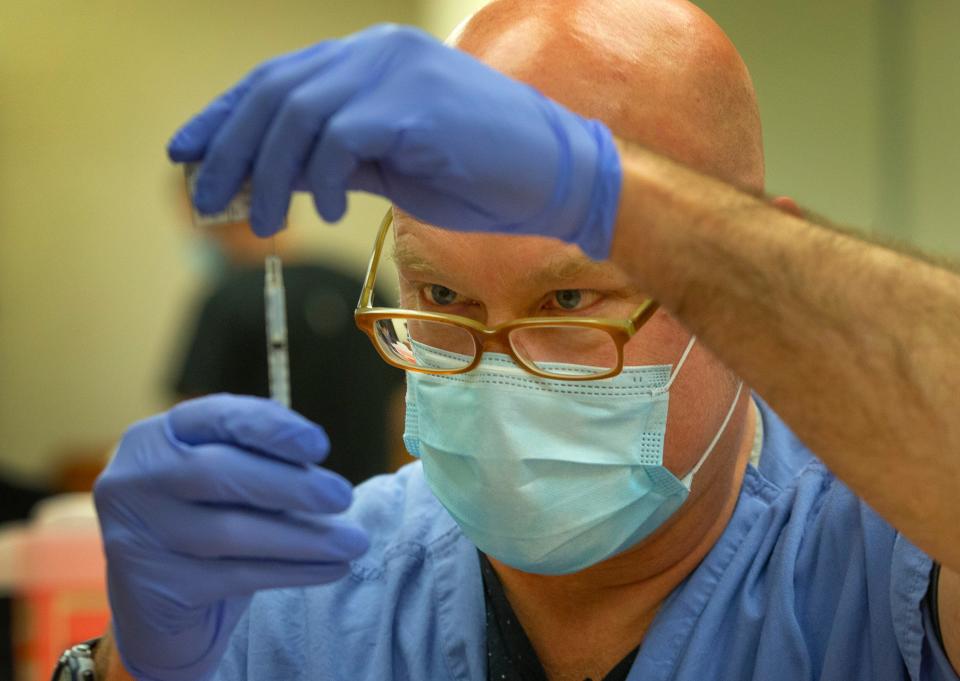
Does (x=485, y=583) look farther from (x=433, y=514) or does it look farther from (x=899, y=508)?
(x=899, y=508)

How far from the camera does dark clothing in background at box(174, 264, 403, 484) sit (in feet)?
10.5

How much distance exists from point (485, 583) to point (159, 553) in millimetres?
474

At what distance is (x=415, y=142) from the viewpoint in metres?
0.88

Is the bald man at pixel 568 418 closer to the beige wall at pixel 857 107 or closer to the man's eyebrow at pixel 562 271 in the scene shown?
the man's eyebrow at pixel 562 271

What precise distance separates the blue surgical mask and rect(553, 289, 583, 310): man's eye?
8 centimetres

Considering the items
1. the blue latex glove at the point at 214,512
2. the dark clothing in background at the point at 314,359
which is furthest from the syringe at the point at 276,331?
the dark clothing in background at the point at 314,359

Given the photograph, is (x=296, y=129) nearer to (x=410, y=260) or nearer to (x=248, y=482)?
(x=248, y=482)

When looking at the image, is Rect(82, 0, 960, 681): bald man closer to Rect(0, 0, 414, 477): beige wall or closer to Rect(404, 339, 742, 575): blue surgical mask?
Rect(404, 339, 742, 575): blue surgical mask

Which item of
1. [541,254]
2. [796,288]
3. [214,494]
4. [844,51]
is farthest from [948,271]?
[844,51]

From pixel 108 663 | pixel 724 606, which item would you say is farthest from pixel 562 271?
pixel 108 663

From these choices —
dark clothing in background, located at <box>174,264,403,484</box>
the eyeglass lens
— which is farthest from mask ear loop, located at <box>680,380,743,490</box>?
dark clothing in background, located at <box>174,264,403,484</box>

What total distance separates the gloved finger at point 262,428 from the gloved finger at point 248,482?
1 centimetres

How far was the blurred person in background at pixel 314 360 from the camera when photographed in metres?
3.21

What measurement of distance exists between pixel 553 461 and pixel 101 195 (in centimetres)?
431
